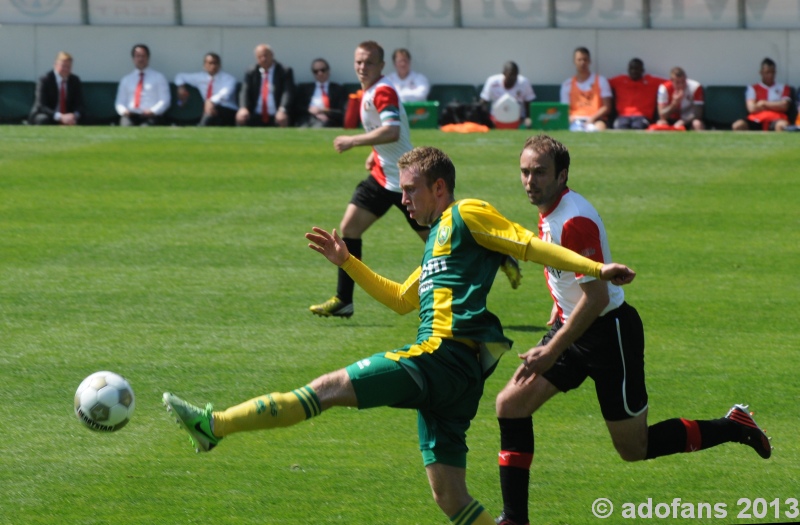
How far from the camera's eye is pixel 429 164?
18.8 feet

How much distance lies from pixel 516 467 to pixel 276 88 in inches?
632

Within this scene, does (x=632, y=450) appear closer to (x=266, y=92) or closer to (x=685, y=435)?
(x=685, y=435)

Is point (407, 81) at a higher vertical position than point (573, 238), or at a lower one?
higher

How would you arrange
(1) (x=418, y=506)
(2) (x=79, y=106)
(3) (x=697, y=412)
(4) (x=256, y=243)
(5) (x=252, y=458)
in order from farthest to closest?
(2) (x=79, y=106) → (4) (x=256, y=243) → (3) (x=697, y=412) → (5) (x=252, y=458) → (1) (x=418, y=506)

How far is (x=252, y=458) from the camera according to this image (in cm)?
721

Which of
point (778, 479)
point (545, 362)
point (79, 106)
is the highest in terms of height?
point (79, 106)

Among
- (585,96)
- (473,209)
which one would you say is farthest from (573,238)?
(585,96)

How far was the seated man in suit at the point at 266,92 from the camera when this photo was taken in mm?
21375

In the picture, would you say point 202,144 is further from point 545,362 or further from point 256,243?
point 545,362

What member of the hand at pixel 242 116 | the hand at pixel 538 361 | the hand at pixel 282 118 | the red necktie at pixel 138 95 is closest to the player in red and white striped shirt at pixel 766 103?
the hand at pixel 282 118

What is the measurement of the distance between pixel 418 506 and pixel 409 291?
1.20 metres

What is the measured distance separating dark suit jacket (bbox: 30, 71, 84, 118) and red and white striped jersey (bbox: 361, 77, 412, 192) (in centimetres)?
1241

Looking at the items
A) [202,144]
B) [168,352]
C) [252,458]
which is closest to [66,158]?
[202,144]

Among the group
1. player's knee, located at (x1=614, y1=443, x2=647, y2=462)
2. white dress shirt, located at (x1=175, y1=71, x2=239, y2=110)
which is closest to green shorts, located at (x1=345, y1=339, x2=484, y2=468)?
player's knee, located at (x1=614, y1=443, x2=647, y2=462)
